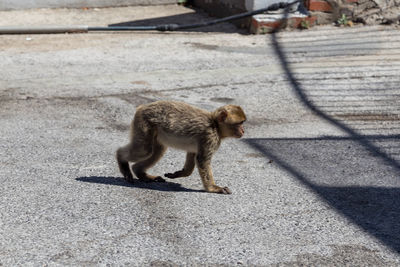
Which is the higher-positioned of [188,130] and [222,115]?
[222,115]

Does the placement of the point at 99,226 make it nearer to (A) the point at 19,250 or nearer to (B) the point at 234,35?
(A) the point at 19,250

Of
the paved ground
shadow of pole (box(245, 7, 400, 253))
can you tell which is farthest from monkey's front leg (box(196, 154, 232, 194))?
shadow of pole (box(245, 7, 400, 253))

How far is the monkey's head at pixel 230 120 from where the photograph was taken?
4.90 meters

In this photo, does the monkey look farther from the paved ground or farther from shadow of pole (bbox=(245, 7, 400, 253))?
shadow of pole (bbox=(245, 7, 400, 253))

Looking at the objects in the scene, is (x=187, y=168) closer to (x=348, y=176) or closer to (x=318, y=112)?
(x=348, y=176)

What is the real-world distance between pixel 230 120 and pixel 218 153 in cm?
110

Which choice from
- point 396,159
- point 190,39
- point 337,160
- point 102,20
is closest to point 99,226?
point 337,160

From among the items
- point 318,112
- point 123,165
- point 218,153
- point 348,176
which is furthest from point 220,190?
point 318,112

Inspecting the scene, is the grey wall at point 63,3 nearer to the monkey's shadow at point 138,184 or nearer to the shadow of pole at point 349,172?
the shadow of pole at point 349,172

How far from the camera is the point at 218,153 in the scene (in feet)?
19.6

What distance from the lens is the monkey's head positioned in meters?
4.90

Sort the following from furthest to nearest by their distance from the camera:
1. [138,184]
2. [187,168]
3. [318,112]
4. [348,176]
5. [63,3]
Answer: [63,3]
[318,112]
[348,176]
[187,168]
[138,184]

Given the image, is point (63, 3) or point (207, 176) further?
point (63, 3)

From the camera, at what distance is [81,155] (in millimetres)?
5742
